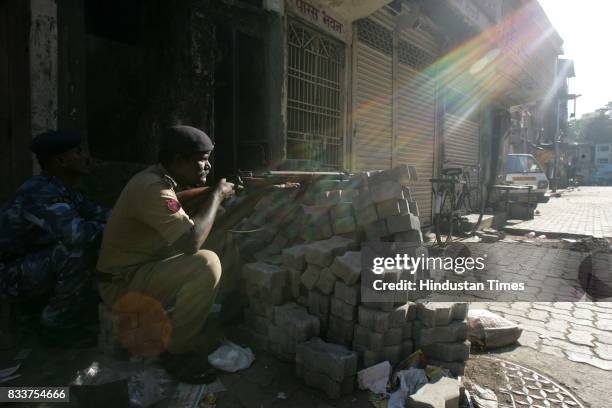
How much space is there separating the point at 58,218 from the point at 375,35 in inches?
268

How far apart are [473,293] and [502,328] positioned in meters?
1.62

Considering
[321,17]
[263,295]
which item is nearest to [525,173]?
[321,17]

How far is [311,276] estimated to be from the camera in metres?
2.96

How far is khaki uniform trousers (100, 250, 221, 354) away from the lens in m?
2.49

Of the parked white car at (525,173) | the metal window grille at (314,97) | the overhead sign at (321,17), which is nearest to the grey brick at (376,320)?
the metal window grille at (314,97)

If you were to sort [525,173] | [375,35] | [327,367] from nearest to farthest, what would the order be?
[327,367], [375,35], [525,173]

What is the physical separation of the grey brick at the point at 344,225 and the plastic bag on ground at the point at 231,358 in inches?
47.4

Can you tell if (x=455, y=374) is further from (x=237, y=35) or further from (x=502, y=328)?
(x=237, y=35)

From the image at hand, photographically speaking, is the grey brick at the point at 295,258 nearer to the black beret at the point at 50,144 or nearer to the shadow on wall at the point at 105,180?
the black beret at the point at 50,144

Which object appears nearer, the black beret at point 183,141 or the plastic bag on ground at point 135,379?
the plastic bag on ground at point 135,379

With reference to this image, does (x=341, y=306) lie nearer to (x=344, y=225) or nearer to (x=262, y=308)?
(x=262, y=308)

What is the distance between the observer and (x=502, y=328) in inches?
123

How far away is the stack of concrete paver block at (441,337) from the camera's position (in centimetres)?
268

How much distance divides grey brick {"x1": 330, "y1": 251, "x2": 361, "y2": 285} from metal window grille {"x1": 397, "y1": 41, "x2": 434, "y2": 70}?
22.7 feet
